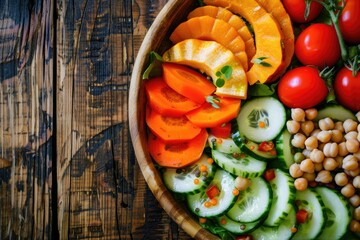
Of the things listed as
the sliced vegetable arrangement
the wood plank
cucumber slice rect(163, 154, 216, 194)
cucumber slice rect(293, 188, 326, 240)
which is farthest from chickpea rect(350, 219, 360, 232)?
the wood plank

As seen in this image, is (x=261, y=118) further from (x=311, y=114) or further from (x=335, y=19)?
(x=335, y=19)

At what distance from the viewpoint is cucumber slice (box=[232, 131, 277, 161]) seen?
1.96m

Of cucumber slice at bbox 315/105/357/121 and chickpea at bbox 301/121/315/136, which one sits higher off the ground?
cucumber slice at bbox 315/105/357/121

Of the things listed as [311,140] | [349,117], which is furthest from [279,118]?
[349,117]

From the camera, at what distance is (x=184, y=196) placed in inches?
78.5

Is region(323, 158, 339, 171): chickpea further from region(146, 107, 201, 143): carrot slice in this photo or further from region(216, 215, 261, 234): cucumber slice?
region(146, 107, 201, 143): carrot slice

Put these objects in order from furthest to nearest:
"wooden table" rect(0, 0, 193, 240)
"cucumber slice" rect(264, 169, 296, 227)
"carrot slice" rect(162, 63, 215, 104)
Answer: "wooden table" rect(0, 0, 193, 240), "carrot slice" rect(162, 63, 215, 104), "cucumber slice" rect(264, 169, 296, 227)

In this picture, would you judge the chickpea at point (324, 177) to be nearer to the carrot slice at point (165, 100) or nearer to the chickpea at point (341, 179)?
the chickpea at point (341, 179)

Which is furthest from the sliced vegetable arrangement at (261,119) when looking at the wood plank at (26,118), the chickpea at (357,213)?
the wood plank at (26,118)

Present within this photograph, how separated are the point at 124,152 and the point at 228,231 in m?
0.55

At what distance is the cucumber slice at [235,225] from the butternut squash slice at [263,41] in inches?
21.5

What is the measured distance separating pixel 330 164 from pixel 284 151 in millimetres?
178

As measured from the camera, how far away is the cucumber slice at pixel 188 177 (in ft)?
6.41

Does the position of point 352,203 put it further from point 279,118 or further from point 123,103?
point 123,103
